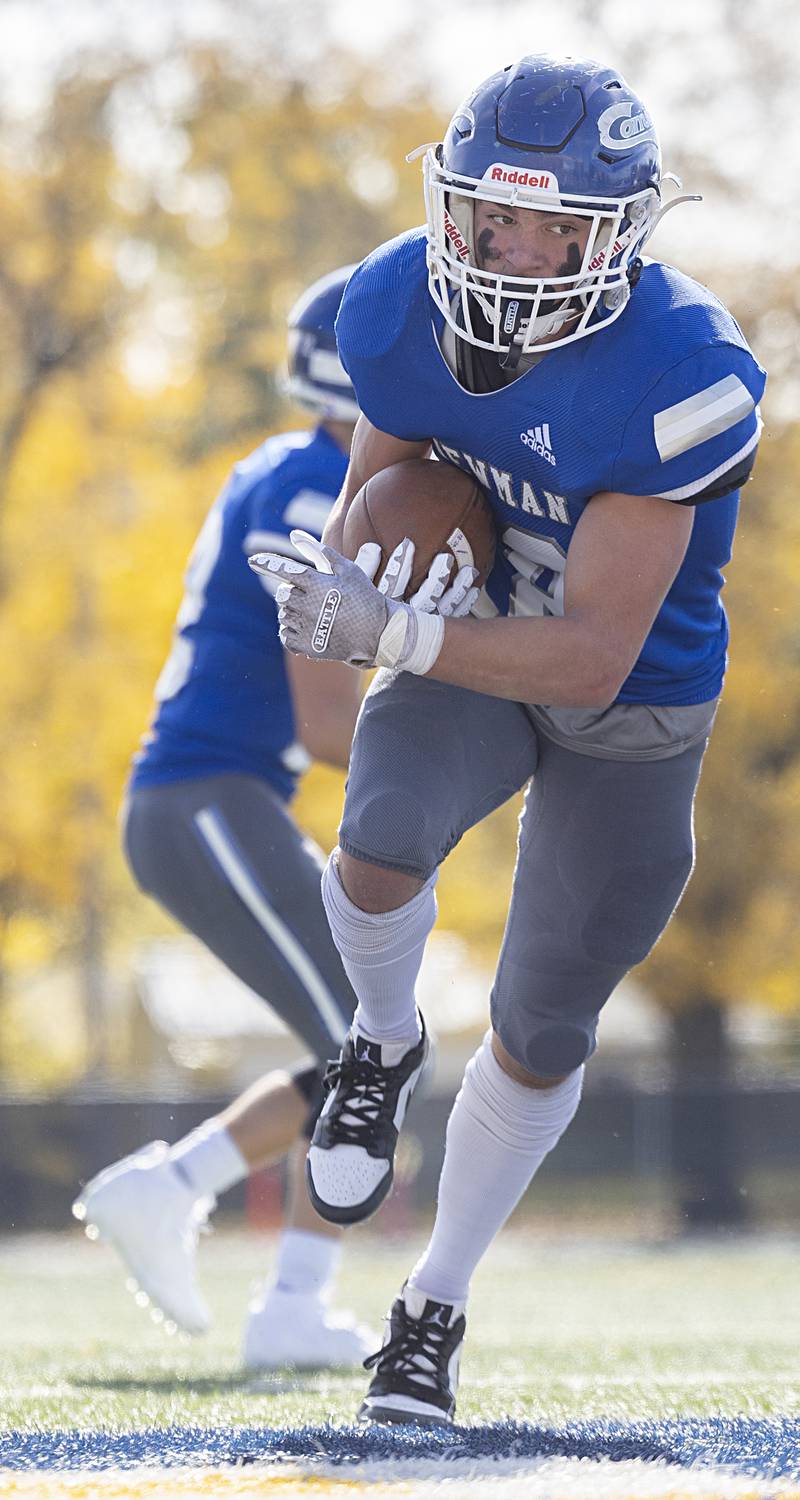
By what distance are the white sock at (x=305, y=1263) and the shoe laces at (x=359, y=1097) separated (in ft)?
3.86

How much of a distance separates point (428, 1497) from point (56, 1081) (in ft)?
40.9

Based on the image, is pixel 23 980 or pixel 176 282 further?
pixel 23 980

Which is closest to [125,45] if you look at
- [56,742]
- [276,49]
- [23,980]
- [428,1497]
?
[276,49]

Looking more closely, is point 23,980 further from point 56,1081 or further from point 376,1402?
point 376,1402

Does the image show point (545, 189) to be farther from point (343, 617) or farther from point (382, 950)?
point (382, 950)

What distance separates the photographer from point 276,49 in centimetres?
A: 1477

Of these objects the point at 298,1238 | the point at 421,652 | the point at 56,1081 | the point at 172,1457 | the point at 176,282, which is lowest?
the point at 56,1081

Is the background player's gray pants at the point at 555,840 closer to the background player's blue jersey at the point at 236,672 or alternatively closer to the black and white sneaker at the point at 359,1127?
the black and white sneaker at the point at 359,1127

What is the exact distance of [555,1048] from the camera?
245 centimetres

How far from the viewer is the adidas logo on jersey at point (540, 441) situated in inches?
83.4

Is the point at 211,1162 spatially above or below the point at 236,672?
below

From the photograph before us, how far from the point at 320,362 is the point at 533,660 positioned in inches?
60.7

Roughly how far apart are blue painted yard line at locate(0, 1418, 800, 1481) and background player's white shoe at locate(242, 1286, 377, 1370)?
4.09 ft

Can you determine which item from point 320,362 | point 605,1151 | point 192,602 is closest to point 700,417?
point 320,362
